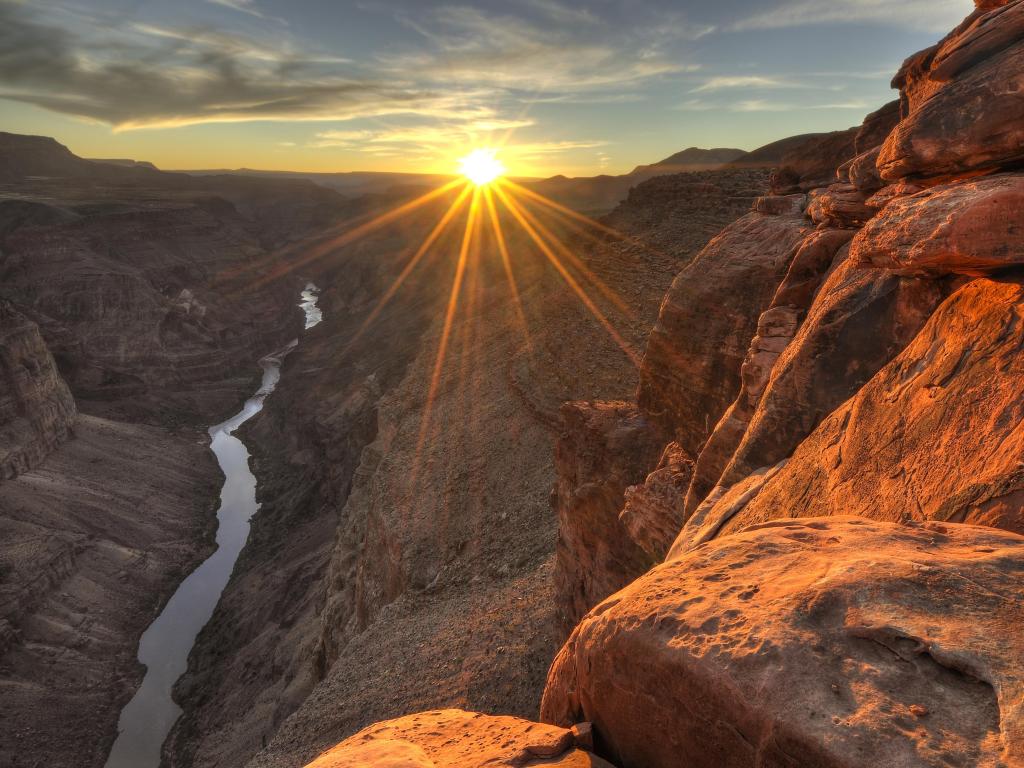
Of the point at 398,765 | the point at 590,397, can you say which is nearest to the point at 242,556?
the point at 590,397

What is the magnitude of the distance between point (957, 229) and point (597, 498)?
12.1m

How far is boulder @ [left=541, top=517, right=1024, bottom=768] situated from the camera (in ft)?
14.5

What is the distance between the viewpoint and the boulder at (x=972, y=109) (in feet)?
21.8

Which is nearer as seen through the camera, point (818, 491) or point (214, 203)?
point (818, 491)

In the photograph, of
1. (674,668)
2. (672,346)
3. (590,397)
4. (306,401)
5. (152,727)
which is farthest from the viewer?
(306,401)

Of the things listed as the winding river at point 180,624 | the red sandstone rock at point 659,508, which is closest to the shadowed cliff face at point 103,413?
the winding river at point 180,624

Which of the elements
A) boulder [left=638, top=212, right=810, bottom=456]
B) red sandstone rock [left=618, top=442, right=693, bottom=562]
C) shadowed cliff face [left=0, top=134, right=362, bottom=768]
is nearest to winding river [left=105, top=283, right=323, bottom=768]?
shadowed cliff face [left=0, top=134, right=362, bottom=768]

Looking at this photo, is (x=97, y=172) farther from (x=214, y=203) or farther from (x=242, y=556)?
(x=242, y=556)

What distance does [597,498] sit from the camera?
57.6ft

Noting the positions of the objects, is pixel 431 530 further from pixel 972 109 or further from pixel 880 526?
pixel 972 109

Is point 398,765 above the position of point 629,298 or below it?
below

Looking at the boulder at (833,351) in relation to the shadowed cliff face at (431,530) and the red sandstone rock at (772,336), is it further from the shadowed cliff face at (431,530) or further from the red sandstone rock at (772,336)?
the shadowed cliff face at (431,530)

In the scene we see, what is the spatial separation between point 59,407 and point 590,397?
5053cm

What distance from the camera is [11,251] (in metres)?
89.6
